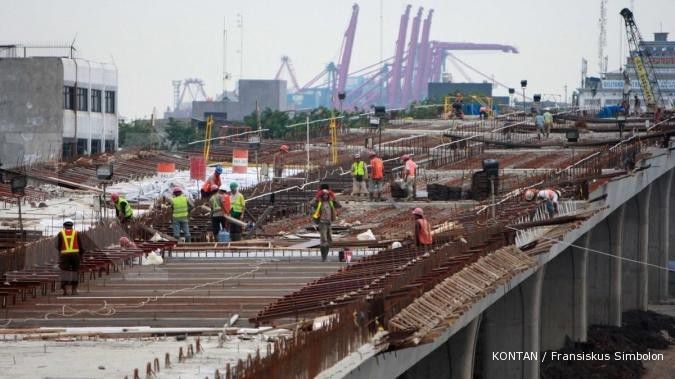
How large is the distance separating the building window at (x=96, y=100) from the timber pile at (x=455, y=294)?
4098cm

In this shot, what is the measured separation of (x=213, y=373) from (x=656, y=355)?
33.2m

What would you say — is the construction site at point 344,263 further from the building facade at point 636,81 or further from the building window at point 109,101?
the building facade at point 636,81

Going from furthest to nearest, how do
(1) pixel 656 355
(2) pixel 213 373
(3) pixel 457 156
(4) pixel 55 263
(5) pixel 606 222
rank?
(3) pixel 457 156, (5) pixel 606 222, (1) pixel 656 355, (4) pixel 55 263, (2) pixel 213 373

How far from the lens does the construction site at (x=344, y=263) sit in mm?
19859

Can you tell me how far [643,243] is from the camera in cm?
6388

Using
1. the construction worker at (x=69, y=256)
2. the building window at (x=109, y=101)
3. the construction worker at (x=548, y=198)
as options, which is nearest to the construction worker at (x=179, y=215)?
the construction worker at (x=69, y=256)

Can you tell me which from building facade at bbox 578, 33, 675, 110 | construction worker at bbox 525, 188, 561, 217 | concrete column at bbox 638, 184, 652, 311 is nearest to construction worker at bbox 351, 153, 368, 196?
construction worker at bbox 525, 188, 561, 217

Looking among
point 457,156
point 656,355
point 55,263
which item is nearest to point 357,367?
point 55,263

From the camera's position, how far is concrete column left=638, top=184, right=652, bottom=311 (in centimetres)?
6159

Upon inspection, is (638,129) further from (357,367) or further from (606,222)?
(357,367)

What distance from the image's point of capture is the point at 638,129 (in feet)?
229

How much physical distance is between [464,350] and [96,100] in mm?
42109

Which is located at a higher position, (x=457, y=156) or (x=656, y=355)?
(x=457, y=156)

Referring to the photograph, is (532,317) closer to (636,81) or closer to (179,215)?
(179,215)
